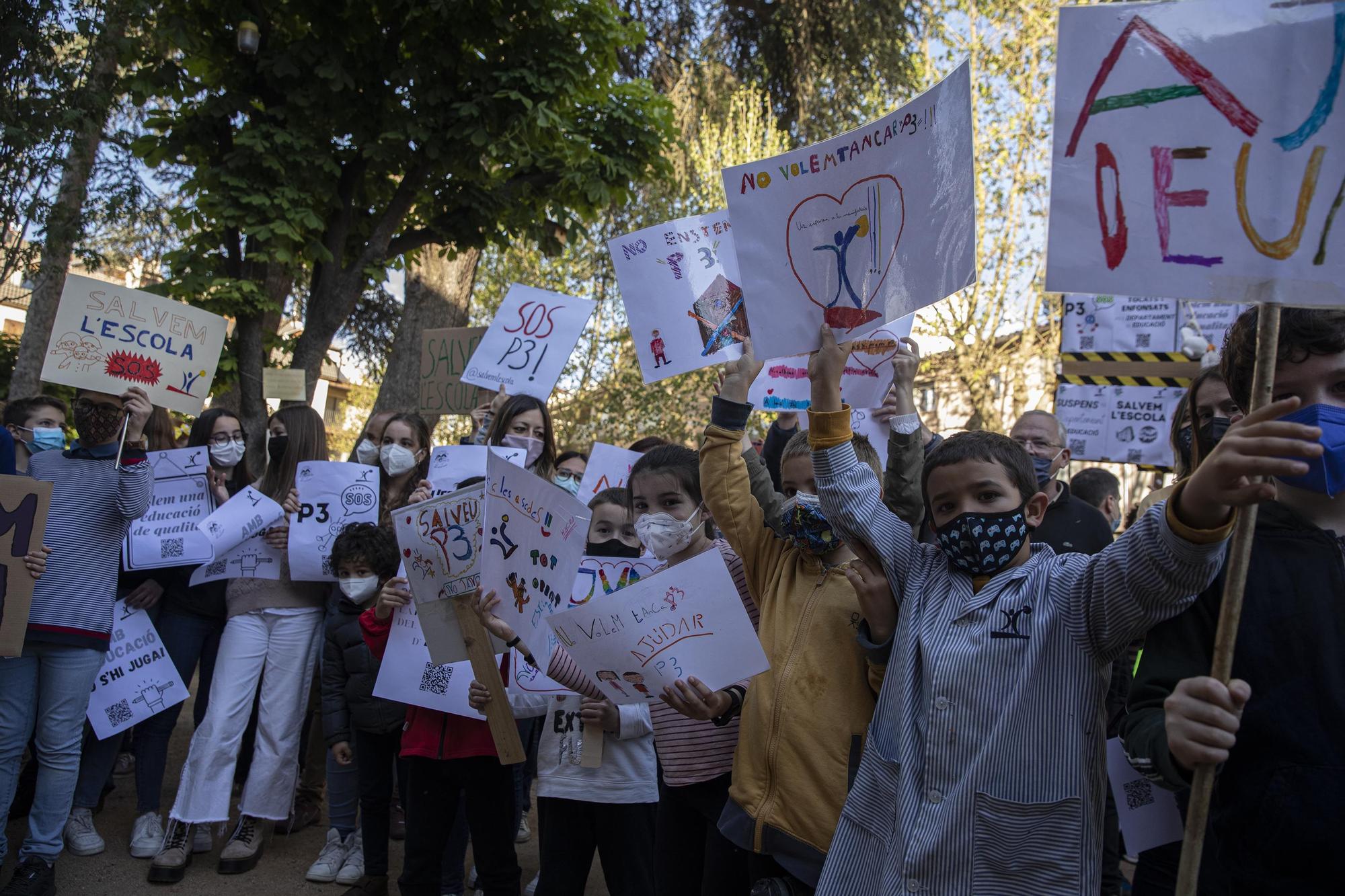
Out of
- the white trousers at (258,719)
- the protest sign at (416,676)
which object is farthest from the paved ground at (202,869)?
the protest sign at (416,676)

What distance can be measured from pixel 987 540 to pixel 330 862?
401 cm

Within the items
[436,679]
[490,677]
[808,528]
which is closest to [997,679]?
[808,528]

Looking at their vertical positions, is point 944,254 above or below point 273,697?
above

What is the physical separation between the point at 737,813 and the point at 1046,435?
306cm

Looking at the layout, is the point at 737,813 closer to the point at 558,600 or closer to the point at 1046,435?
the point at 558,600

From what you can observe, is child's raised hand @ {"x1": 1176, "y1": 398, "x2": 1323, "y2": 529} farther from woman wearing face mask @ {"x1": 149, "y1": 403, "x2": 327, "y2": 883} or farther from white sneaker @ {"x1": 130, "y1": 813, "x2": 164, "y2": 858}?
white sneaker @ {"x1": 130, "y1": 813, "x2": 164, "y2": 858}

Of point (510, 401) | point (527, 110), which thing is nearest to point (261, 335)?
point (527, 110)

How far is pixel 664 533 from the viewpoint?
140 inches

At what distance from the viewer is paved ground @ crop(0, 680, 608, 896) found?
474cm

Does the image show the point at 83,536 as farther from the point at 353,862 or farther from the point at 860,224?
the point at 860,224

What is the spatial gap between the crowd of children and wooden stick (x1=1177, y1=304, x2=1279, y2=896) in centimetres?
4

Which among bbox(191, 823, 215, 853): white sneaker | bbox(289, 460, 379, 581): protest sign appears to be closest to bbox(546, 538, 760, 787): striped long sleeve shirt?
bbox(289, 460, 379, 581): protest sign

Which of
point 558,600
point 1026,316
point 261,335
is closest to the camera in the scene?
point 558,600

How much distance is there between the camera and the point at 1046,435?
519cm
